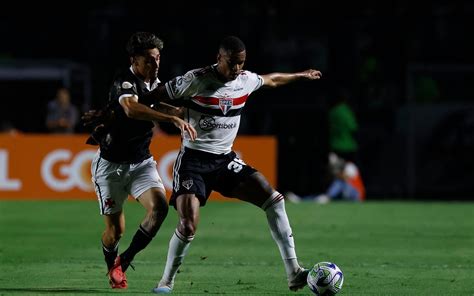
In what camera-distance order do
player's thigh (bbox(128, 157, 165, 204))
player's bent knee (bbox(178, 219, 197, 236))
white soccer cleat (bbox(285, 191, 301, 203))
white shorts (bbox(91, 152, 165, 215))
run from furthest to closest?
white soccer cleat (bbox(285, 191, 301, 203)) → white shorts (bbox(91, 152, 165, 215)) → player's thigh (bbox(128, 157, 165, 204)) → player's bent knee (bbox(178, 219, 197, 236))

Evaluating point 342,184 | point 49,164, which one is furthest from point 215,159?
point 342,184

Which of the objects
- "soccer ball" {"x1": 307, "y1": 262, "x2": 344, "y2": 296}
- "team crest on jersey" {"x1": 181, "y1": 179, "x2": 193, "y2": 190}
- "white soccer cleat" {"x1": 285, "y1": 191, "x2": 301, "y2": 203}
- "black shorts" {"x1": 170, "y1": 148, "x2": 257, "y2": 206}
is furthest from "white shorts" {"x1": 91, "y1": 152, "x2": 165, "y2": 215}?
"white soccer cleat" {"x1": 285, "y1": 191, "x2": 301, "y2": 203}

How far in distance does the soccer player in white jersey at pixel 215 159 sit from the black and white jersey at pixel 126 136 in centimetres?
45

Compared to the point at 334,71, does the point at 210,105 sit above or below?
above

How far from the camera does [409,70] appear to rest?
2375 cm

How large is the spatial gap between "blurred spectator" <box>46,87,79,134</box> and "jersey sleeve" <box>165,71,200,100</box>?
12.3 meters

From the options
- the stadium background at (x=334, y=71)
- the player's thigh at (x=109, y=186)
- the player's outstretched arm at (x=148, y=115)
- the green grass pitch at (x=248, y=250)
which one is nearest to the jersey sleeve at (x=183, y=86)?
the player's outstretched arm at (x=148, y=115)

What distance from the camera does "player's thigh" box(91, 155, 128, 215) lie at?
10375 millimetres

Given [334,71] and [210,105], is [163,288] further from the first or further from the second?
[334,71]

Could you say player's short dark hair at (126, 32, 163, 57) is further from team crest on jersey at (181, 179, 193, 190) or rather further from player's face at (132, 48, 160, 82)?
team crest on jersey at (181, 179, 193, 190)

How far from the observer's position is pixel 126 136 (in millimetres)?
10234

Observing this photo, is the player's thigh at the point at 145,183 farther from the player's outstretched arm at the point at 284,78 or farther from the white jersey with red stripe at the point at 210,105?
the player's outstretched arm at the point at 284,78

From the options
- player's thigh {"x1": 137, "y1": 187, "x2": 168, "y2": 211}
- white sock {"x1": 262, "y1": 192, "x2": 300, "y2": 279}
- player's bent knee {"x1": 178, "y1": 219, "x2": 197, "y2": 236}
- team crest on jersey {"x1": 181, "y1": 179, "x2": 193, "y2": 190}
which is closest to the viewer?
player's bent knee {"x1": 178, "y1": 219, "x2": 197, "y2": 236}

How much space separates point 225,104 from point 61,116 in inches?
494
